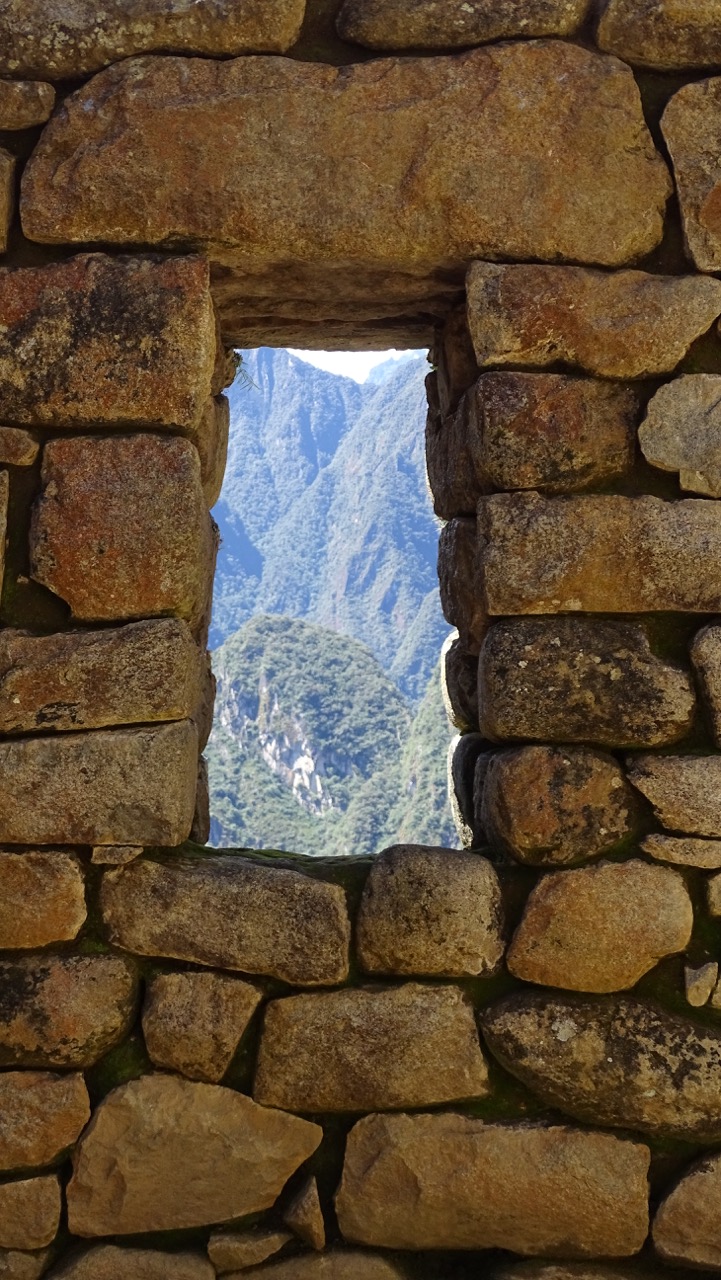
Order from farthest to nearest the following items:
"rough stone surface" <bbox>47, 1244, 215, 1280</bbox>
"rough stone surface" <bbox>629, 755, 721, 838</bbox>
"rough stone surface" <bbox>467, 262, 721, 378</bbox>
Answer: "rough stone surface" <bbox>467, 262, 721, 378</bbox>
"rough stone surface" <bbox>629, 755, 721, 838</bbox>
"rough stone surface" <bbox>47, 1244, 215, 1280</bbox>

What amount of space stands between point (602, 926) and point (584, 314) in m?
1.38

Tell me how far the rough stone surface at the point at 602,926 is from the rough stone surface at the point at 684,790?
12cm

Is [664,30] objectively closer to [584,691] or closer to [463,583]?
[463,583]

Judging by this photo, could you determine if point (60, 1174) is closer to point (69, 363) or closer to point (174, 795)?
point (174, 795)

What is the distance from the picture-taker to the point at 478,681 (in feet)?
8.64

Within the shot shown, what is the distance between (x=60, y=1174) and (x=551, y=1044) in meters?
1.10

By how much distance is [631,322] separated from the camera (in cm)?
254

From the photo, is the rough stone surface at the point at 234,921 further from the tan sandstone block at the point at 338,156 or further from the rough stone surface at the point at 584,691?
the tan sandstone block at the point at 338,156

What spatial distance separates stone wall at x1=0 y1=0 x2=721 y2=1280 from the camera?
7.82 feet

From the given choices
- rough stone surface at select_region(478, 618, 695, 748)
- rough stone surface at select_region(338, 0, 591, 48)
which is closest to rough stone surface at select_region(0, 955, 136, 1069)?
rough stone surface at select_region(478, 618, 695, 748)

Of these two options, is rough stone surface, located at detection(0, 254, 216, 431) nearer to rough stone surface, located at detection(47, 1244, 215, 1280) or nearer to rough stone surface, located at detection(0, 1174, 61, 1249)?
rough stone surface, located at detection(0, 1174, 61, 1249)

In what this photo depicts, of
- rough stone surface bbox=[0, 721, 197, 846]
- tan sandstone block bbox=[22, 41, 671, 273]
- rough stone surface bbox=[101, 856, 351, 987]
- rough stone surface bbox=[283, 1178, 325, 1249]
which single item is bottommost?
rough stone surface bbox=[283, 1178, 325, 1249]

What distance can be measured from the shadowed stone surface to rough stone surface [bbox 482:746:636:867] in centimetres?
80

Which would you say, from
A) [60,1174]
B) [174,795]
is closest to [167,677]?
[174,795]
